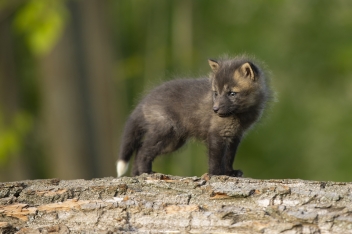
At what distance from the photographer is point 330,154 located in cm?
1969

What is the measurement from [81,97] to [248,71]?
7.12 metres

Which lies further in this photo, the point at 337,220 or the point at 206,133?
the point at 206,133

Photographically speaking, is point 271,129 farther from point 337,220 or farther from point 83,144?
point 337,220

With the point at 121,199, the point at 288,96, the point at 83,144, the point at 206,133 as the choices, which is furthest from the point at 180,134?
the point at 288,96

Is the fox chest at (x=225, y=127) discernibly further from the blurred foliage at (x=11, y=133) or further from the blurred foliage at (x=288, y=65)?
the blurred foliage at (x=288, y=65)

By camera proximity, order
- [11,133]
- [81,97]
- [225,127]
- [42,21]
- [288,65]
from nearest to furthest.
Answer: [225,127] → [42,21] → [11,133] → [81,97] → [288,65]

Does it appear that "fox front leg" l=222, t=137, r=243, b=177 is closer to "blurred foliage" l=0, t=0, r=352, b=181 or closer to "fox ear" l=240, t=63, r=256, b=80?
"fox ear" l=240, t=63, r=256, b=80

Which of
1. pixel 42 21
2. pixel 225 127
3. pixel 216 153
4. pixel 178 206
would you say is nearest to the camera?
pixel 178 206

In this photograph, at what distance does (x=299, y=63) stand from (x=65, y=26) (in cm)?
817

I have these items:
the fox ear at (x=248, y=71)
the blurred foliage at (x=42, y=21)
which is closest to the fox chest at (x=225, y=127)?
the fox ear at (x=248, y=71)

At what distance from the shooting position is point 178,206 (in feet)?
18.2

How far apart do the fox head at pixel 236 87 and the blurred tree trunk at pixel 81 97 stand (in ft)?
21.6

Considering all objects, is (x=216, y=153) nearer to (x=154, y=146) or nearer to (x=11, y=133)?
(x=154, y=146)

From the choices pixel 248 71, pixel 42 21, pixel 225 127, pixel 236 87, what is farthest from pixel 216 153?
pixel 42 21
